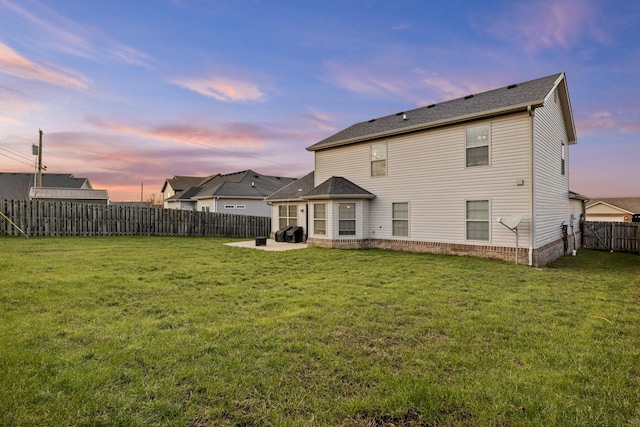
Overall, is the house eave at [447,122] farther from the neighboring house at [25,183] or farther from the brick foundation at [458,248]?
the neighboring house at [25,183]

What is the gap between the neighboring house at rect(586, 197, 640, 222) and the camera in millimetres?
39062

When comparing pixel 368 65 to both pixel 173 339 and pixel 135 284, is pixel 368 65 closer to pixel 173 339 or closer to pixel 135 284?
pixel 135 284

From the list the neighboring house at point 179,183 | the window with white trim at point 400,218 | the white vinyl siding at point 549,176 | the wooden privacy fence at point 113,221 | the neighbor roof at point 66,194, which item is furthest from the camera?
the neighboring house at point 179,183

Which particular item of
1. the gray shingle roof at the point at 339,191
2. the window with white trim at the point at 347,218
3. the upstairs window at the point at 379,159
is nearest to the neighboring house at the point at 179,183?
the gray shingle roof at the point at 339,191

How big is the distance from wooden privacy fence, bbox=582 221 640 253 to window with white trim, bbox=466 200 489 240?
8388 mm

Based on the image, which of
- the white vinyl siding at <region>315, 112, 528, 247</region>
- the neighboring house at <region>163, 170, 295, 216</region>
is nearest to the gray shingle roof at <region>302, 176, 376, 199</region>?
the white vinyl siding at <region>315, 112, 528, 247</region>

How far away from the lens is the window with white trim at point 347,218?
13.6 metres

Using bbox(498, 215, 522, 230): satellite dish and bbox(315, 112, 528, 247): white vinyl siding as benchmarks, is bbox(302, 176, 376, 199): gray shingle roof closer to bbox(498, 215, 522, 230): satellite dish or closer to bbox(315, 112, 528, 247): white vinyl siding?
bbox(315, 112, 528, 247): white vinyl siding

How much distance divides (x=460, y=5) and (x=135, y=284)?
45.8ft

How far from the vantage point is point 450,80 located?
15.0 m

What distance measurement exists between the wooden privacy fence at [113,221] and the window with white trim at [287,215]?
15.8ft

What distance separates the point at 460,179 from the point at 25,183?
44.6 meters

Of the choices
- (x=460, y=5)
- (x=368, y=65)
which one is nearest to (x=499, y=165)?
(x=460, y=5)

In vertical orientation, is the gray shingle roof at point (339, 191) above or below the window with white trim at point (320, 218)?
above
